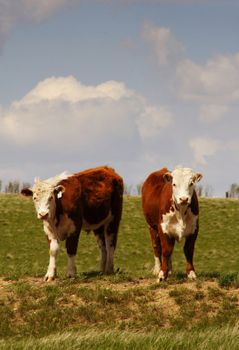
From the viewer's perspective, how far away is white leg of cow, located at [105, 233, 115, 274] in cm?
2000

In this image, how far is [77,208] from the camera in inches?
728

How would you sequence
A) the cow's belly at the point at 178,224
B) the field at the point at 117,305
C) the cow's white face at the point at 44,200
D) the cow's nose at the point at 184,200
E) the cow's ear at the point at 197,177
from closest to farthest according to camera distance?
the field at the point at 117,305 → the cow's nose at the point at 184,200 → the cow's ear at the point at 197,177 → the cow's belly at the point at 178,224 → the cow's white face at the point at 44,200

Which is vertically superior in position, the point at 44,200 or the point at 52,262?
the point at 44,200

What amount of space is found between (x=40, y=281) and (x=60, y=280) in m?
0.52

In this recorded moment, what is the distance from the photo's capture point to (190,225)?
17.3 metres

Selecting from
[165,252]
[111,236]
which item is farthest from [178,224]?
[111,236]

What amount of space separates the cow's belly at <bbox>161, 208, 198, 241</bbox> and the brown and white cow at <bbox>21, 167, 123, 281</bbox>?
2.52 metres

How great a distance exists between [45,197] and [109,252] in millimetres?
3354

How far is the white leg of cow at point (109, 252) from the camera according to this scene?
65.6ft

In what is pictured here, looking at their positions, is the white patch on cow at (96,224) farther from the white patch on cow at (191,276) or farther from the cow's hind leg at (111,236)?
the white patch on cow at (191,276)

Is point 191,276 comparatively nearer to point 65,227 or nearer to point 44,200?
point 65,227

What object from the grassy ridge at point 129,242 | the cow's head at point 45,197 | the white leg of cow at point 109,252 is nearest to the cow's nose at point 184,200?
the cow's head at point 45,197

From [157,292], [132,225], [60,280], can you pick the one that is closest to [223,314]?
[157,292]

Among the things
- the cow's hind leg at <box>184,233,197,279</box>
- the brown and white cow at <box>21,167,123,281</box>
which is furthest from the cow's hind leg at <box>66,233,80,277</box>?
the cow's hind leg at <box>184,233,197,279</box>
